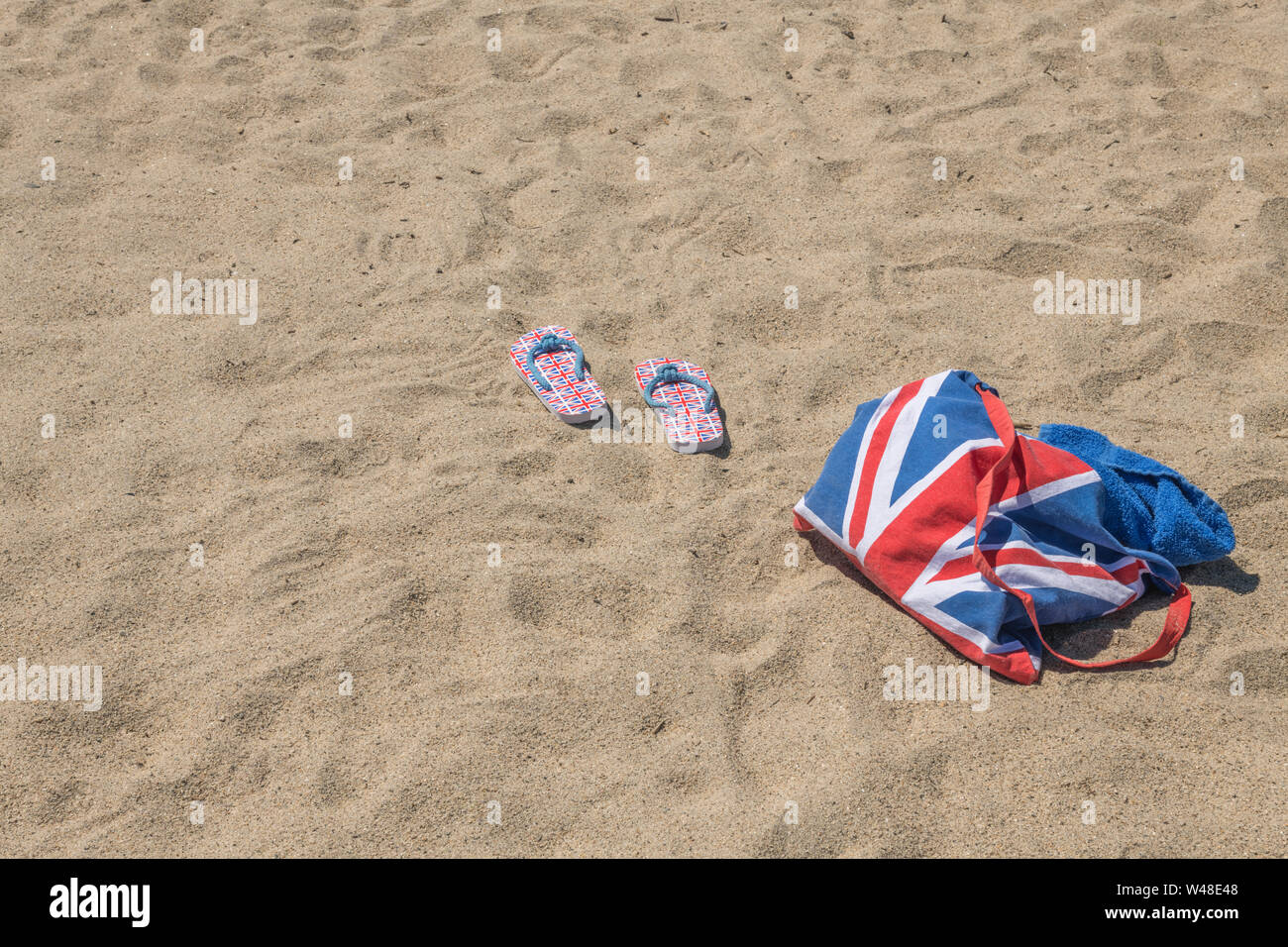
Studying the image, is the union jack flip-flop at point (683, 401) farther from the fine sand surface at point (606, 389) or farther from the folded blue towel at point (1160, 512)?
the folded blue towel at point (1160, 512)

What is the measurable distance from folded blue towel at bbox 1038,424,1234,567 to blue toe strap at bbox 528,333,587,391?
1338mm

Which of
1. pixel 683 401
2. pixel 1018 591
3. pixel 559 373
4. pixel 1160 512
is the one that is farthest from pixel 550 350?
pixel 1160 512

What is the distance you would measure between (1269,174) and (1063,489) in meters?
2.12

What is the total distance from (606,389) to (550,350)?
0.21 meters

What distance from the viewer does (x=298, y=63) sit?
418cm

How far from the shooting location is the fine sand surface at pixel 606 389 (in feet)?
6.93

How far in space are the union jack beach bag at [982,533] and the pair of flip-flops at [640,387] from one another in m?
0.48

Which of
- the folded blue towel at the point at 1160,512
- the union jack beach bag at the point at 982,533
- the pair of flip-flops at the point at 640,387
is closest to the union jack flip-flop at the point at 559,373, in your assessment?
the pair of flip-flops at the point at 640,387

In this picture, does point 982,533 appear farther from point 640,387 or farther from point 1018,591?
point 640,387

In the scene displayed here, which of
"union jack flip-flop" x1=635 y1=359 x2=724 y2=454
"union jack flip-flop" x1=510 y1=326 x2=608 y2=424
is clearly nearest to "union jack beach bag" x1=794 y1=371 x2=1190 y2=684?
"union jack flip-flop" x1=635 y1=359 x2=724 y2=454

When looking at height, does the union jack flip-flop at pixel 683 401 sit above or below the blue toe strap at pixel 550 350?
below

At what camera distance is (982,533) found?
7.72ft

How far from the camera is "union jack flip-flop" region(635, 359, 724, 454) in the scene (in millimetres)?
2832
